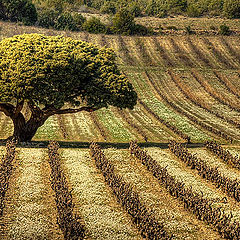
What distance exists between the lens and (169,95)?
8238 cm

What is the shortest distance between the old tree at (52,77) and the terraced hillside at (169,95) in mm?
9612

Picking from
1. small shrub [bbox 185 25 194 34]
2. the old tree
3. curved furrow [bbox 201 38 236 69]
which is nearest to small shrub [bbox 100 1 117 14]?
small shrub [bbox 185 25 194 34]

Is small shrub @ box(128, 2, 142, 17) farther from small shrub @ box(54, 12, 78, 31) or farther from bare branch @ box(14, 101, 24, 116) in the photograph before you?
bare branch @ box(14, 101, 24, 116)

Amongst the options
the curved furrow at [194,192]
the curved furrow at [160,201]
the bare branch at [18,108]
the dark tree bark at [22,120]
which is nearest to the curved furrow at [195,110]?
the curved furrow at [194,192]

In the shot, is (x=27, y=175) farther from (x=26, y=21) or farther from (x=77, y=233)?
(x=26, y=21)

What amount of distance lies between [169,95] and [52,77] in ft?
143

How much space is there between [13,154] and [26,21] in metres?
98.4

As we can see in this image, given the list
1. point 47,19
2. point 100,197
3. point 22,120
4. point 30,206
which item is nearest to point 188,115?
point 22,120

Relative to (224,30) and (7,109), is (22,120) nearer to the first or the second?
(7,109)

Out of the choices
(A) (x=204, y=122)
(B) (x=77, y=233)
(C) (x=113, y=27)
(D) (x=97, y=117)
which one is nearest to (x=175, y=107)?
(A) (x=204, y=122)

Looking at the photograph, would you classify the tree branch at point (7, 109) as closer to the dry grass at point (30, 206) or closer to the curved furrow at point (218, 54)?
the dry grass at point (30, 206)

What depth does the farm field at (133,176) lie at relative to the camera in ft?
87.2

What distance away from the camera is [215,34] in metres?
127

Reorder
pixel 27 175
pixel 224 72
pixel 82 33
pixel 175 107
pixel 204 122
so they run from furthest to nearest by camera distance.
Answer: pixel 82 33
pixel 224 72
pixel 175 107
pixel 204 122
pixel 27 175
